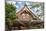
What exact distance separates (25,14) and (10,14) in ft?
0.86

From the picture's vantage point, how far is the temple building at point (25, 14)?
1.71m

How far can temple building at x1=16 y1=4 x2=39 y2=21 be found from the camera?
1710 millimetres

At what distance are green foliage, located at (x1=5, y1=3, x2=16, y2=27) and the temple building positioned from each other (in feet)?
0.25

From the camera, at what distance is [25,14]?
173 cm

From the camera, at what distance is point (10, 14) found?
1.68 meters

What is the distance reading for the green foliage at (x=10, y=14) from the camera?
1660 millimetres

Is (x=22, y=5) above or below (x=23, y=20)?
above

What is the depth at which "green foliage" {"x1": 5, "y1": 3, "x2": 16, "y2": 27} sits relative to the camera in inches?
65.4

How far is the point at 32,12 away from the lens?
1.74m

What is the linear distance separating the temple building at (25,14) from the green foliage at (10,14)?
77 mm

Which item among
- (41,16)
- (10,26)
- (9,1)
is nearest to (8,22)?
(10,26)
